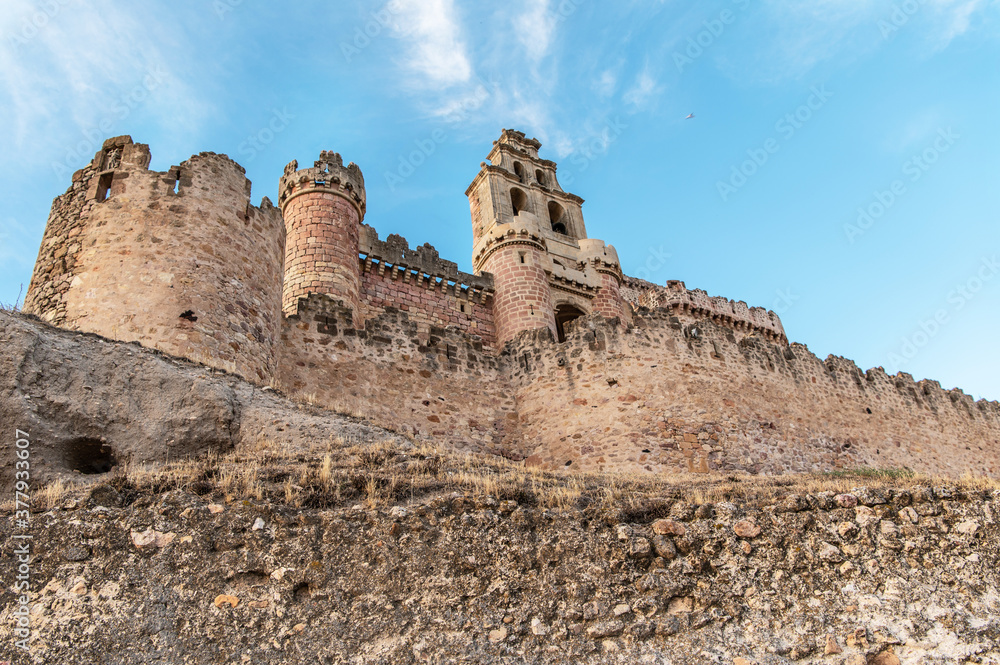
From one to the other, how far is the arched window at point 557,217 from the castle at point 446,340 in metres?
5.65

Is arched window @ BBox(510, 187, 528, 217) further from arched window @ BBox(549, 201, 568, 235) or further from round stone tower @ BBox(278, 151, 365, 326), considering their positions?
round stone tower @ BBox(278, 151, 365, 326)

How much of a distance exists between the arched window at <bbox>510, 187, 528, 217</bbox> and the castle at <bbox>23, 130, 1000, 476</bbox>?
5046 millimetres

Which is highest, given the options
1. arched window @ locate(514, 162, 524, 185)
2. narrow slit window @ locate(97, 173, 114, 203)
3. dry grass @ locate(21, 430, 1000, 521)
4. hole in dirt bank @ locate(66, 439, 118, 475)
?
arched window @ locate(514, 162, 524, 185)

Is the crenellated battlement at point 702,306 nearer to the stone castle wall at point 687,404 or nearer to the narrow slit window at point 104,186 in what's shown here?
the stone castle wall at point 687,404

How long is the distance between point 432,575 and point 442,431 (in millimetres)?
9389

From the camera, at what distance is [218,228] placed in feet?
40.5

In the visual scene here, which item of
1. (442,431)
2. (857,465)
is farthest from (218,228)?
(857,465)

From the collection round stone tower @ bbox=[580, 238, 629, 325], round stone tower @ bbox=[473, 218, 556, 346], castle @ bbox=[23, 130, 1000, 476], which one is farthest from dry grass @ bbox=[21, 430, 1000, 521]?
round stone tower @ bbox=[580, 238, 629, 325]

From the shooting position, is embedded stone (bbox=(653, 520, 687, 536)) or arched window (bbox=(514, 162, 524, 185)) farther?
arched window (bbox=(514, 162, 524, 185))

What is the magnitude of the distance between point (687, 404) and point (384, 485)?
10.5 metres

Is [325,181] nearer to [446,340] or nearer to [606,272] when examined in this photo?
[446,340]

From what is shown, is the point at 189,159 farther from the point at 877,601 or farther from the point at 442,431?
the point at 877,601

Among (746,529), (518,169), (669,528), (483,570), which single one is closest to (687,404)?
(746,529)

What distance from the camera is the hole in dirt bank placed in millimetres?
7402
